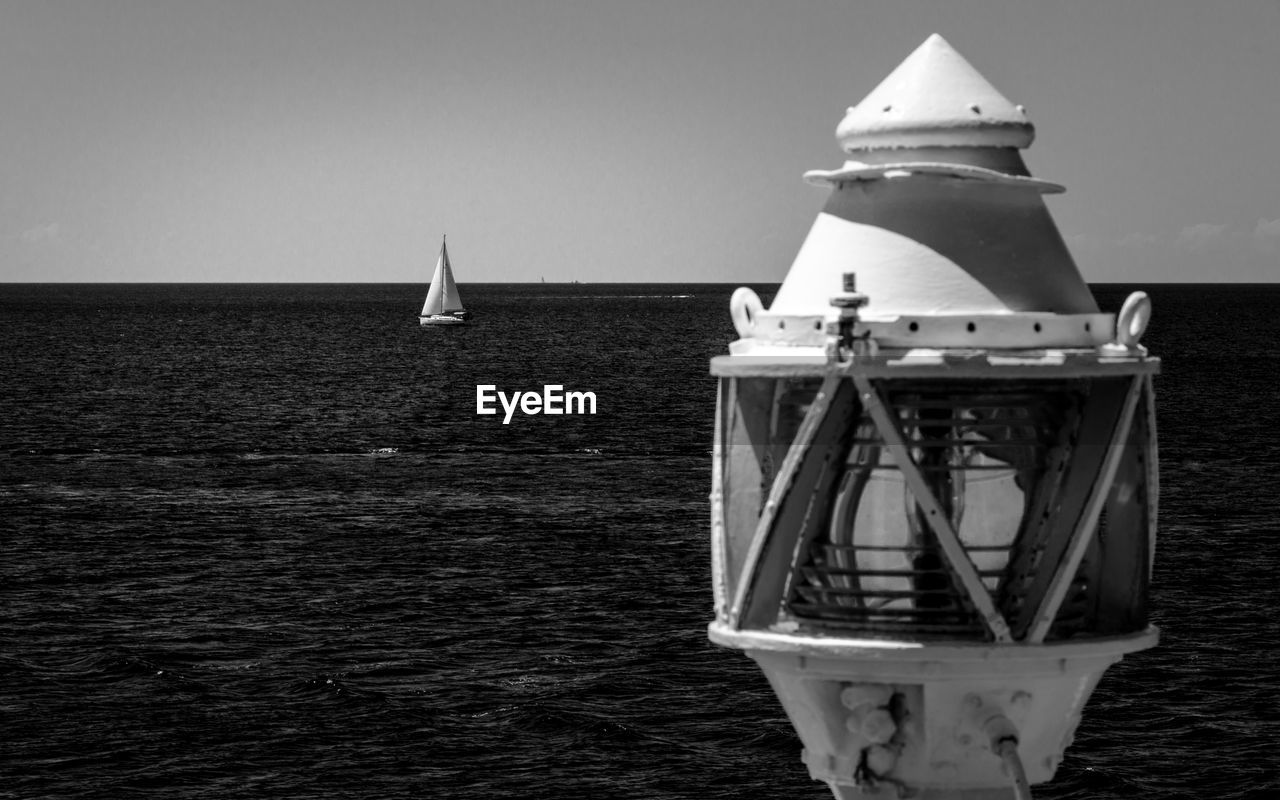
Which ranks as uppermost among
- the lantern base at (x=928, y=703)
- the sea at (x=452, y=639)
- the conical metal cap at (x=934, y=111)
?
the conical metal cap at (x=934, y=111)

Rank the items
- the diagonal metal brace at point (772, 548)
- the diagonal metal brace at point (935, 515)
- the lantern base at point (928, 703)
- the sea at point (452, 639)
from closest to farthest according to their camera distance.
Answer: the diagonal metal brace at point (935, 515) → the lantern base at point (928, 703) → the diagonal metal brace at point (772, 548) → the sea at point (452, 639)

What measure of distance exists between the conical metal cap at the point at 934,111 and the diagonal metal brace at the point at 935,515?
1464 millimetres

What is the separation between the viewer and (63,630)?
212 ft

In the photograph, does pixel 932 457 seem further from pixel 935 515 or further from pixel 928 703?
pixel 928 703

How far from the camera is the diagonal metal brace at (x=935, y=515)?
992cm

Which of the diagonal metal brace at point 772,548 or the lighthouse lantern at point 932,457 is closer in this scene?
the lighthouse lantern at point 932,457

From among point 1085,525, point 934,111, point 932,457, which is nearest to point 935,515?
point 932,457

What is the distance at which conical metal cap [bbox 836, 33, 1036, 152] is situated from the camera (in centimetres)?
1031

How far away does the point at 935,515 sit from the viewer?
394 inches

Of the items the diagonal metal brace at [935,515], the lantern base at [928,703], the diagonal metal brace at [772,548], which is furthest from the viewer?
the diagonal metal brace at [772,548]

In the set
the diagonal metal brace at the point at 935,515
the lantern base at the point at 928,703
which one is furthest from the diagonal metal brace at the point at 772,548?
the diagonal metal brace at the point at 935,515

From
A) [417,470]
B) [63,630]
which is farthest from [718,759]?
[417,470]

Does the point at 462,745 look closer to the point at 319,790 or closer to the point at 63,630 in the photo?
the point at 319,790

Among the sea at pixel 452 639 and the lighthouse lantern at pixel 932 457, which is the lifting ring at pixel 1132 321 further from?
the sea at pixel 452 639
